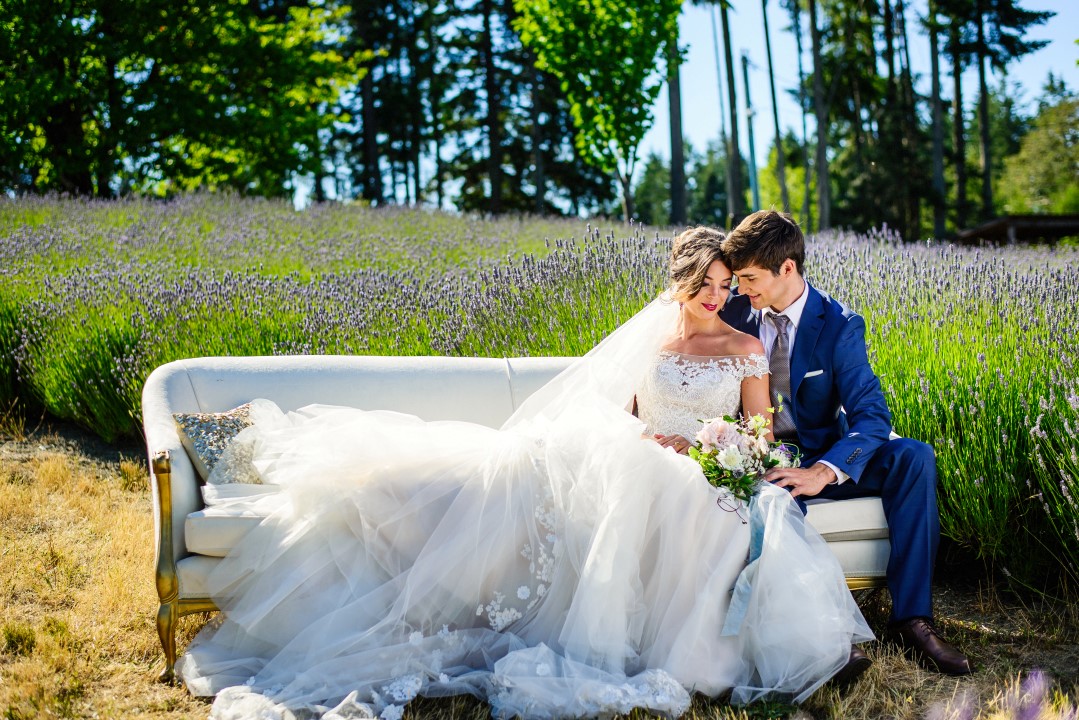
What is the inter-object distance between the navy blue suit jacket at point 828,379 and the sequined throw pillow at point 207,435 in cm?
212

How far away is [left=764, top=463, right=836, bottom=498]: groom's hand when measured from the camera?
2.96 m

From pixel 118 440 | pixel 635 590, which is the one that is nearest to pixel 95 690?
pixel 635 590

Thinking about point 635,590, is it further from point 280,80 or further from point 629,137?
point 280,80

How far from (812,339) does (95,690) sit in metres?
2.74

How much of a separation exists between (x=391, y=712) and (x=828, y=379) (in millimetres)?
1925

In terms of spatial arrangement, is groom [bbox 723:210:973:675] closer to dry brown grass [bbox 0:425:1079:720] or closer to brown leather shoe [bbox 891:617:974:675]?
brown leather shoe [bbox 891:617:974:675]

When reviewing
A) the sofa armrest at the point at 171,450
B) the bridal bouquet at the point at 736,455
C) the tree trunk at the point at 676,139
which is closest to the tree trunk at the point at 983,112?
the tree trunk at the point at 676,139

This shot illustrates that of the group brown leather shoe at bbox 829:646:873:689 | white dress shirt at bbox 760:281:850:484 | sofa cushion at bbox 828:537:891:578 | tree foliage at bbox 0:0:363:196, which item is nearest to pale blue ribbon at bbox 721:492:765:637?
brown leather shoe at bbox 829:646:873:689

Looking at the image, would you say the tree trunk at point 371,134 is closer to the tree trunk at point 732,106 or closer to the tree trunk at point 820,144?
the tree trunk at point 732,106

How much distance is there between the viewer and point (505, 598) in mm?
2818

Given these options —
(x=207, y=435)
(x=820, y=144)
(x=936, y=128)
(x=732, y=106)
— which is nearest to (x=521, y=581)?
(x=207, y=435)

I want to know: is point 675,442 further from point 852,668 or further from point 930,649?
point 930,649

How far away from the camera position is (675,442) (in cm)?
320

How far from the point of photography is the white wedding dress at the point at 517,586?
8.50 feet
